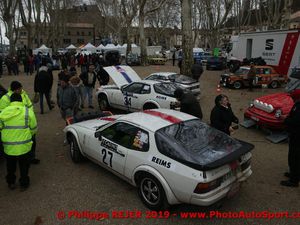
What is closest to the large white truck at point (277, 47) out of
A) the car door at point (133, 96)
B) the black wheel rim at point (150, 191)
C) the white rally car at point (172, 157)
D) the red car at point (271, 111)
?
the red car at point (271, 111)

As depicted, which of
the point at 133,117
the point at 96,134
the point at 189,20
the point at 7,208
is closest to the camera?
the point at 7,208

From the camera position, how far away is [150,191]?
13.9ft

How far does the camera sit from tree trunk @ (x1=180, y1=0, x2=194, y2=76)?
1471 centimetres

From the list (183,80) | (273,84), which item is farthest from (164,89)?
(273,84)

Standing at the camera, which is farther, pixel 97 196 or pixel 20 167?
pixel 20 167

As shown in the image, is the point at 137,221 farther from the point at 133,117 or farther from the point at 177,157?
the point at 133,117

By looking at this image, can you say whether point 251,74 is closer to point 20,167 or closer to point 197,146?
point 197,146

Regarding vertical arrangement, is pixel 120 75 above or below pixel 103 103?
above

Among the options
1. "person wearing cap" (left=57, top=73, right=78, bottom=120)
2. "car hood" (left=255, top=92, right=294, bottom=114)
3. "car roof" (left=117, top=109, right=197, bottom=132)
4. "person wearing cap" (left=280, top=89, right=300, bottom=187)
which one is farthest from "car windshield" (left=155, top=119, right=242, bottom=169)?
"person wearing cap" (left=57, top=73, right=78, bottom=120)

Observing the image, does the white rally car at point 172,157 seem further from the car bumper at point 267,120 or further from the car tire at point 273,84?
the car tire at point 273,84

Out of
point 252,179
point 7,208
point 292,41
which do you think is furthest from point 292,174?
point 292,41

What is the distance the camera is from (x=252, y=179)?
17.5 feet

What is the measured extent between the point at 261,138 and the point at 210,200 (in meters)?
4.65

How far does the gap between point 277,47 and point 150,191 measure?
1749cm
